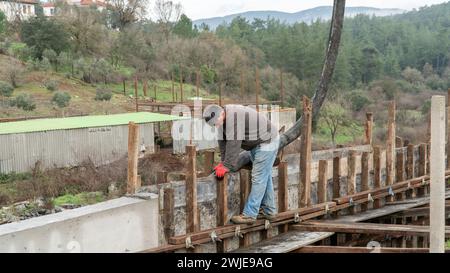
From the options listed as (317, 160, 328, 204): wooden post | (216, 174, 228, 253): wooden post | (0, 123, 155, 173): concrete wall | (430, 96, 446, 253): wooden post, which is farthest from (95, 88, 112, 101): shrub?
(430, 96, 446, 253): wooden post

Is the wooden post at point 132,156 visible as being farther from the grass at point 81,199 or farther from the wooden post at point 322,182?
the grass at point 81,199

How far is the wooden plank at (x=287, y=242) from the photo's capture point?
6.42 m

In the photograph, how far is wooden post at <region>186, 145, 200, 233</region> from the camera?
6379 millimetres

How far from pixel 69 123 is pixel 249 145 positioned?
52.9 ft

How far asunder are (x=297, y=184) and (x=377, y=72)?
5847 cm

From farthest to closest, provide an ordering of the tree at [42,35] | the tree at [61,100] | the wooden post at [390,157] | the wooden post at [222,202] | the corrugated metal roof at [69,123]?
1. the tree at [42,35]
2. the tree at [61,100]
3. the corrugated metal roof at [69,123]
4. the wooden post at [390,157]
5. the wooden post at [222,202]

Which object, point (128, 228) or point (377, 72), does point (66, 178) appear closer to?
point (128, 228)

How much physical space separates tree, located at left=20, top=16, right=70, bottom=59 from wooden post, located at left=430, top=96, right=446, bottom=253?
141 feet

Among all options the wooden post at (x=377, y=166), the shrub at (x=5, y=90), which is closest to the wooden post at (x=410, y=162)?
the wooden post at (x=377, y=166)

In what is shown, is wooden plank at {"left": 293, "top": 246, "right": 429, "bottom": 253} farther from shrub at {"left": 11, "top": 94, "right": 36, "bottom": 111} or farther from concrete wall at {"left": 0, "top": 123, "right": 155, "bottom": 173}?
shrub at {"left": 11, "top": 94, "right": 36, "bottom": 111}

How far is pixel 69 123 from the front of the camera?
21.2 metres

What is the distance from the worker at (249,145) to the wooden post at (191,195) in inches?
13.2

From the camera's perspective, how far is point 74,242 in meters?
5.45
